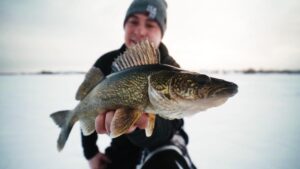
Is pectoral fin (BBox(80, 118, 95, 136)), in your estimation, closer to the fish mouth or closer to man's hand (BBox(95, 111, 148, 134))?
man's hand (BBox(95, 111, 148, 134))

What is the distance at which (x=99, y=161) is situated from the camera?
3.21 meters

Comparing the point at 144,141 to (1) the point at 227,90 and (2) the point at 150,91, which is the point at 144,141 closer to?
(2) the point at 150,91

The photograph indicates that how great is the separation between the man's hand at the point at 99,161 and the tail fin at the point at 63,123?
111 centimetres

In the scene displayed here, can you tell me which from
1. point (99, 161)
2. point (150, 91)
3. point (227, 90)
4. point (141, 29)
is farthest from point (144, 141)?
point (141, 29)

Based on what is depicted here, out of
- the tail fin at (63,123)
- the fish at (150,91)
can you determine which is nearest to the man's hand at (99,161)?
the tail fin at (63,123)

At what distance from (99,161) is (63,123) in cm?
120

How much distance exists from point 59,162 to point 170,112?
9.74ft

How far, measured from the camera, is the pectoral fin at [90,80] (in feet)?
6.46

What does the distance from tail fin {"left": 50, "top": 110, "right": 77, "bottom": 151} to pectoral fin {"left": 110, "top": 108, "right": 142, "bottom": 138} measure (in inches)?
23.7

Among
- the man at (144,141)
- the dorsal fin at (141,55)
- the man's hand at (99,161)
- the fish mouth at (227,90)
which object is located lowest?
the man's hand at (99,161)

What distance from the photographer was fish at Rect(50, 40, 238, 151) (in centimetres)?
142

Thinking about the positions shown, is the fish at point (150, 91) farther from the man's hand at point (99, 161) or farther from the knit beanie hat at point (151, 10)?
the knit beanie hat at point (151, 10)

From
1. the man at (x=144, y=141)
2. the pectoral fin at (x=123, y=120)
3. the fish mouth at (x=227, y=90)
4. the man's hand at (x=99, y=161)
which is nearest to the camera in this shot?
the fish mouth at (x=227, y=90)

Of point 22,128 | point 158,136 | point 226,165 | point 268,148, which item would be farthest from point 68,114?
point 22,128
